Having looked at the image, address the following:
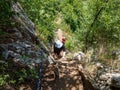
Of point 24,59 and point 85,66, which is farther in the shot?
point 85,66

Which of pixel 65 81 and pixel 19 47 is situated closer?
pixel 65 81

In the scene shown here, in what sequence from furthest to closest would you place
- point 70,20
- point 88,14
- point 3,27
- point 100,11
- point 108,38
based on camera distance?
point 70,20
point 108,38
point 88,14
point 100,11
point 3,27

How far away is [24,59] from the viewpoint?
9672 millimetres

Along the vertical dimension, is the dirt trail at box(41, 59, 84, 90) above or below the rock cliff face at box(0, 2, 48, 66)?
below

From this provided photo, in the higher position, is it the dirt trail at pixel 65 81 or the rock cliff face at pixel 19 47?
the rock cliff face at pixel 19 47

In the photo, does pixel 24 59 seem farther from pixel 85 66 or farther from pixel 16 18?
pixel 16 18

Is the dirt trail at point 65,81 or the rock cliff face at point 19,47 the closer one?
the dirt trail at point 65,81

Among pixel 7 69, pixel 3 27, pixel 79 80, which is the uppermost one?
pixel 3 27

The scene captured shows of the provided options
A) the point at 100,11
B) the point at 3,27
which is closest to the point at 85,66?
the point at 3,27

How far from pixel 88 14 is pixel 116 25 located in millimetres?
2001

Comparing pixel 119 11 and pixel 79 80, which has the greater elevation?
pixel 119 11

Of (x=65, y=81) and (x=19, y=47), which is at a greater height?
(x=19, y=47)

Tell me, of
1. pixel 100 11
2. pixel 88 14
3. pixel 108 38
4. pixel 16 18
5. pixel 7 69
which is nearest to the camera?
pixel 7 69

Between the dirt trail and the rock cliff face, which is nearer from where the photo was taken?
the dirt trail
